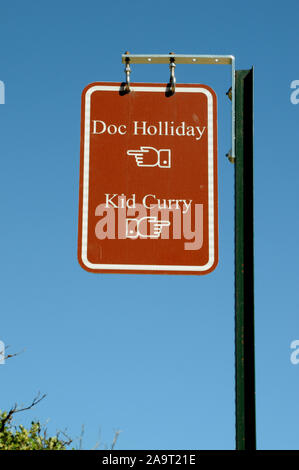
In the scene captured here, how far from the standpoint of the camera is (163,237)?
19.6ft

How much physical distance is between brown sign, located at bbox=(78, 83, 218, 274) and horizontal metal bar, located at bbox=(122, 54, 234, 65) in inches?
9.0

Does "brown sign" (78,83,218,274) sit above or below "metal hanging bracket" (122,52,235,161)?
below

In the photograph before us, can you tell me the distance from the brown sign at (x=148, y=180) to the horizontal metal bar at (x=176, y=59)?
0.23 meters

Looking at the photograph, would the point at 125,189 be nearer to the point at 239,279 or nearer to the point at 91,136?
the point at 91,136

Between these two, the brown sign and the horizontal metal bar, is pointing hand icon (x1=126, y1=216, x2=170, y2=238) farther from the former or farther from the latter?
the horizontal metal bar

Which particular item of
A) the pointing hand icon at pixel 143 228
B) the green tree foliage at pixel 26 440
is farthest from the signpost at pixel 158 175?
the green tree foliage at pixel 26 440

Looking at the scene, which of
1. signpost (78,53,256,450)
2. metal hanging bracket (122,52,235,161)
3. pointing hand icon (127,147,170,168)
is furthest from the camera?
metal hanging bracket (122,52,235,161)

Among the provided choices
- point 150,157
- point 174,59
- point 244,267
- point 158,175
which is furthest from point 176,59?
point 244,267

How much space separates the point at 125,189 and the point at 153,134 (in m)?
0.56

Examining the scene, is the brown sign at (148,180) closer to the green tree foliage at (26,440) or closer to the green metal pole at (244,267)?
the green metal pole at (244,267)

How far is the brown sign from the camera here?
5.96m

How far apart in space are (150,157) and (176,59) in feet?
3.16

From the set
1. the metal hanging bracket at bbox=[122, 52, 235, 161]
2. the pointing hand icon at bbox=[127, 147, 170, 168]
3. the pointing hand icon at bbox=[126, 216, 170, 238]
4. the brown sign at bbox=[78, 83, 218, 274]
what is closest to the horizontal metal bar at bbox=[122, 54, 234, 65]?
the metal hanging bracket at bbox=[122, 52, 235, 161]
